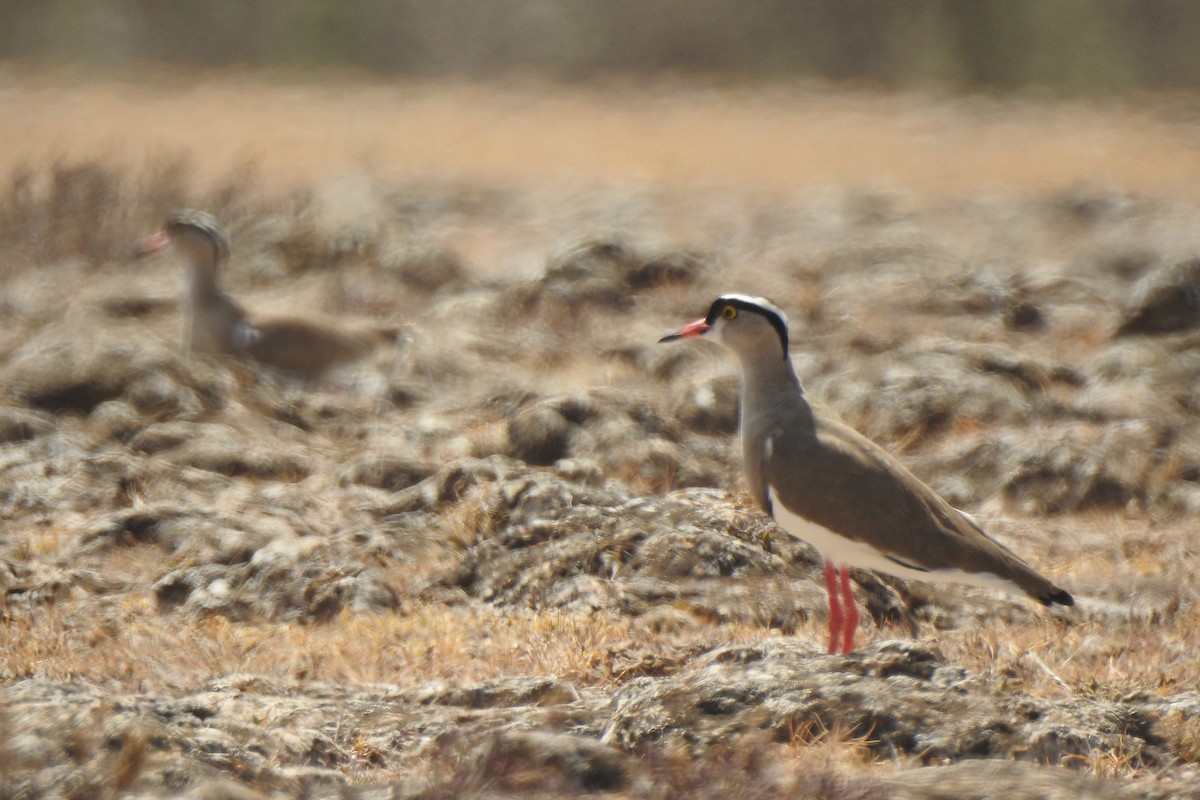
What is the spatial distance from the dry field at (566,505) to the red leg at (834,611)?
0.44 meters

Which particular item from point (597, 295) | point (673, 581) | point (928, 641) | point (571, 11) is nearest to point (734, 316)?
point (673, 581)

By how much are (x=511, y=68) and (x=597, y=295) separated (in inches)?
873

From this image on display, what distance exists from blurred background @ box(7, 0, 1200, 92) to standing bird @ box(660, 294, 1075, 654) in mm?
26319

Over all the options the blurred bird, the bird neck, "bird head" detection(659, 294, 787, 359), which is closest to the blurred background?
the blurred bird

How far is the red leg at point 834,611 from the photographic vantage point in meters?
6.68

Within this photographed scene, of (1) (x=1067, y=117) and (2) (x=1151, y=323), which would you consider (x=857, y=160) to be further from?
(2) (x=1151, y=323)

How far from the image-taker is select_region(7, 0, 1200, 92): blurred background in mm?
33344

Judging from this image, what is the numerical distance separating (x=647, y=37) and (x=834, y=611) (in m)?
31.3

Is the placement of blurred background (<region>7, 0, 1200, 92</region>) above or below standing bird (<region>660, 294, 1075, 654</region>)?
above

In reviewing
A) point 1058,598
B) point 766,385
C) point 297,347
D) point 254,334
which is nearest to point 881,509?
point 1058,598

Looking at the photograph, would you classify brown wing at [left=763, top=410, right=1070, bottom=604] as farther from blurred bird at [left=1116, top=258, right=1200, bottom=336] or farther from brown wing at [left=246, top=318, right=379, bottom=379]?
blurred bird at [left=1116, top=258, right=1200, bottom=336]

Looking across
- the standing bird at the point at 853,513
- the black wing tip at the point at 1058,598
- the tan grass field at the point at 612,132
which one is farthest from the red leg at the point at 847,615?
the tan grass field at the point at 612,132

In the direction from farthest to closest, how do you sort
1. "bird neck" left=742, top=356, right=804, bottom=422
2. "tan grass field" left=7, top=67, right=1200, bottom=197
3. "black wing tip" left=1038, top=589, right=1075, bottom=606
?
"tan grass field" left=7, top=67, right=1200, bottom=197 < "bird neck" left=742, top=356, right=804, bottom=422 < "black wing tip" left=1038, top=589, right=1075, bottom=606

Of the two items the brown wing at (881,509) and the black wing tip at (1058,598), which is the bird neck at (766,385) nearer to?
the brown wing at (881,509)
